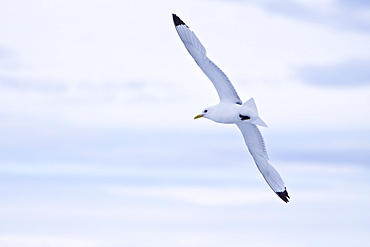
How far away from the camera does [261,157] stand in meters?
20.8

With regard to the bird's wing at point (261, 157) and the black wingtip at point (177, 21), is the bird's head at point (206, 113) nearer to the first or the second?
the bird's wing at point (261, 157)

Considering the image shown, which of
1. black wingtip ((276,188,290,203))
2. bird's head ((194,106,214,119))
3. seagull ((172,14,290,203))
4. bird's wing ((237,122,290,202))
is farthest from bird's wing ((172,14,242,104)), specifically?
black wingtip ((276,188,290,203))

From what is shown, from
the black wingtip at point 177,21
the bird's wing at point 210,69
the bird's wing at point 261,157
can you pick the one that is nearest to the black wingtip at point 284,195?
the bird's wing at point 261,157

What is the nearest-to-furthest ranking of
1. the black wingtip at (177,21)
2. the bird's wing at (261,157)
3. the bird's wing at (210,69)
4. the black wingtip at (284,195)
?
the bird's wing at (210,69) < the black wingtip at (177,21) < the bird's wing at (261,157) < the black wingtip at (284,195)

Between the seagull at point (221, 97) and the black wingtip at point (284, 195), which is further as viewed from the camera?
the black wingtip at point (284, 195)

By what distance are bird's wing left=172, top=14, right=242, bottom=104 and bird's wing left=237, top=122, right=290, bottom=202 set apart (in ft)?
5.08

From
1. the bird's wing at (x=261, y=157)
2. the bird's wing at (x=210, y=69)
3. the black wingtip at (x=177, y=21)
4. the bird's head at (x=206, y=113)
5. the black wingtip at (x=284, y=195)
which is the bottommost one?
the black wingtip at (x=284, y=195)

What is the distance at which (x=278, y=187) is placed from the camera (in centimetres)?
2114

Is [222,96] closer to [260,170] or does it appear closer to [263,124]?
[263,124]

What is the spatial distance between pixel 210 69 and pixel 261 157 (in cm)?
375

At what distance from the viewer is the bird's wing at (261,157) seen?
20.4m

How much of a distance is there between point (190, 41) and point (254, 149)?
4.04m

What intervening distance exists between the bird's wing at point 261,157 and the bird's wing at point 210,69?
5.08 feet

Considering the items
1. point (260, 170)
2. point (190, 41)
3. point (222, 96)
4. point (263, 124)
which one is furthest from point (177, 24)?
point (260, 170)
